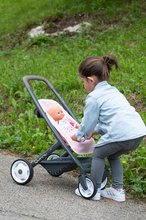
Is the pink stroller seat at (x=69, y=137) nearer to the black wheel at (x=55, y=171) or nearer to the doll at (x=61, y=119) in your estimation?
the doll at (x=61, y=119)

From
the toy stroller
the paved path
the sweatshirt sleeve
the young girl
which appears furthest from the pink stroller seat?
the paved path

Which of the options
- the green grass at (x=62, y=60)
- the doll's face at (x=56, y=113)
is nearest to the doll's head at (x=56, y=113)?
the doll's face at (x=56, y=113)

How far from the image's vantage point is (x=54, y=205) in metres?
4.80

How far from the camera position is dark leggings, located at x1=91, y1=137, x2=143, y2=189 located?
15.9 ft

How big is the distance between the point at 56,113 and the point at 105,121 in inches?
29.0

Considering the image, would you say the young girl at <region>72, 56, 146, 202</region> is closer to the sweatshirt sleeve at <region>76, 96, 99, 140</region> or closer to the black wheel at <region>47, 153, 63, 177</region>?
the sweatshirt sleeve at <region>76, 96, 99, 140</region>

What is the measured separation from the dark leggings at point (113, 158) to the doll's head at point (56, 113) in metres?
0.67

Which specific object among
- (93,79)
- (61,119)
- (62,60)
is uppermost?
(93,79)

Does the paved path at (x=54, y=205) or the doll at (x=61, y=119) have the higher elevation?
the doll at (x=61, y=119)

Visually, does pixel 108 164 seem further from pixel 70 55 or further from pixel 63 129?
pixel 70 55

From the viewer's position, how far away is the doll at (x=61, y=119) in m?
5.33

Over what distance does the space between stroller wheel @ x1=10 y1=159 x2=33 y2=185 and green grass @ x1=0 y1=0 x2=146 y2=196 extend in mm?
1007

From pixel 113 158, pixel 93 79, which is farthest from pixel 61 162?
pixel 93 79

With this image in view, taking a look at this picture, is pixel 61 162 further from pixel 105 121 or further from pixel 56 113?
pixel 105 121
